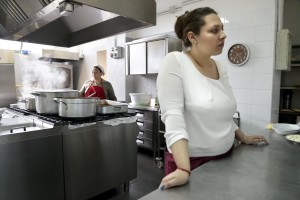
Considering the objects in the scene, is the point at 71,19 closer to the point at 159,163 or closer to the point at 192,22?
the point at 192,22

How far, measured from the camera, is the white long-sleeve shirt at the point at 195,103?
2.94 feet

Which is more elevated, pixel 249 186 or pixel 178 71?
pixel 178 71

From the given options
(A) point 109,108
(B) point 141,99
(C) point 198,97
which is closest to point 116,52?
(B) point 141,99

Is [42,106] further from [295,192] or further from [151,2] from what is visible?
[295,192]

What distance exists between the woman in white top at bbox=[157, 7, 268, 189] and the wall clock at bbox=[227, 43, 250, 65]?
2136 mm

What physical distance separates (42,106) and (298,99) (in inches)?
151

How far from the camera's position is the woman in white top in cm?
89

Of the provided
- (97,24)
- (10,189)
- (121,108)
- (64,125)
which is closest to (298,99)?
(121,108)

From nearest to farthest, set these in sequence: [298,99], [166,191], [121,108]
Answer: [166,191]
[121,108]
[298,99]

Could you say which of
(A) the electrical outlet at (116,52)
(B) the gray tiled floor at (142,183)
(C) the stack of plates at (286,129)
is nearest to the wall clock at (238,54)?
(C) the stack of plates at (286,129)

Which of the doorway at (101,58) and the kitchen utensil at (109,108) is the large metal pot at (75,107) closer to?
the kitchen utensil at (109,108)

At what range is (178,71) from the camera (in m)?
0.92

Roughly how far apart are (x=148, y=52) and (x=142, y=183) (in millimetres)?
2191

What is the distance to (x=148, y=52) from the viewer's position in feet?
12.6
